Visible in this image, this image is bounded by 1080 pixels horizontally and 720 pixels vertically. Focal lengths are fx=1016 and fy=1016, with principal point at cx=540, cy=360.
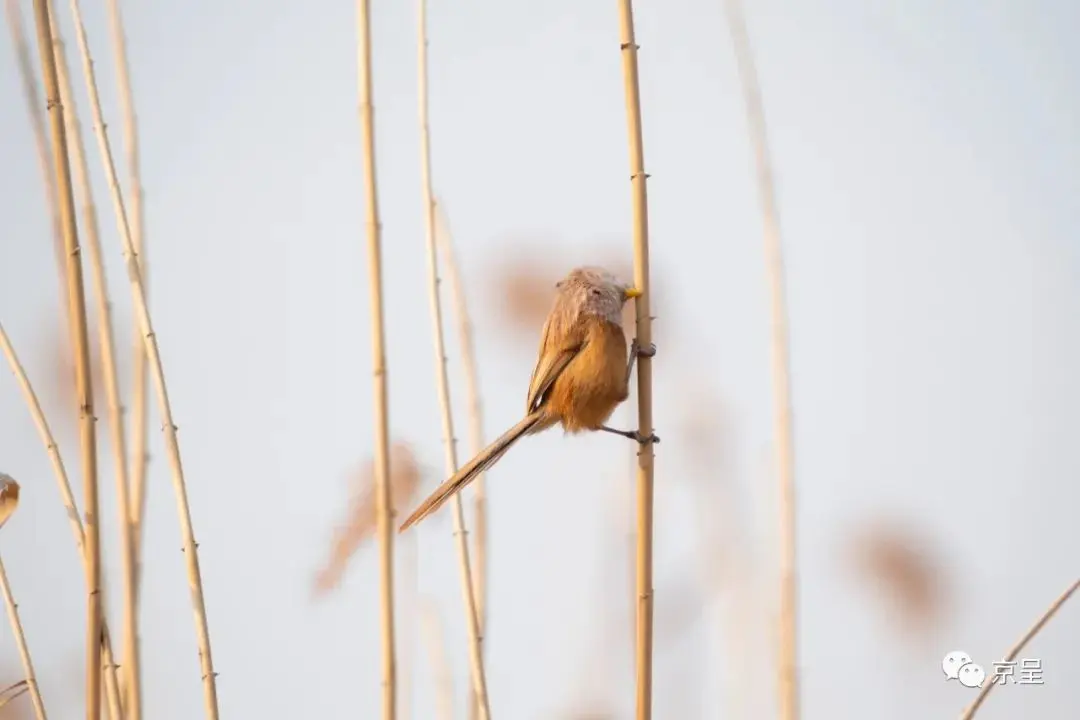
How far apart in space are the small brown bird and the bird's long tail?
34 mm

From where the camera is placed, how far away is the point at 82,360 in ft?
5.07

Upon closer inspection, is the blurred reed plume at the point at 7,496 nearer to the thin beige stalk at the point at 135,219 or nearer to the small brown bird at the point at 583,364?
the thin beige stalk at the point at 135,219

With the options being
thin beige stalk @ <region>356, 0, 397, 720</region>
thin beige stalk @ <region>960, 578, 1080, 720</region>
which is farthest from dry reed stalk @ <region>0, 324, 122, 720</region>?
thin beige stalk @ <region>960, 578, 1080, 720</region>

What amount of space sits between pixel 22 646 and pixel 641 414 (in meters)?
1.19

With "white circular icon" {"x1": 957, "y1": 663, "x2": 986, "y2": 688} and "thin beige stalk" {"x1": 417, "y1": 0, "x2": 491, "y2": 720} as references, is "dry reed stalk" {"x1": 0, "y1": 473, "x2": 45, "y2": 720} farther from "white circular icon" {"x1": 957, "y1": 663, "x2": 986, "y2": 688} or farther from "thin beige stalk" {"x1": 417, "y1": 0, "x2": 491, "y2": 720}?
"white circular icon" {"x1": 957, "y1": 663, "x2": 986, "y2": 688}

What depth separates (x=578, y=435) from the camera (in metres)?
2.06

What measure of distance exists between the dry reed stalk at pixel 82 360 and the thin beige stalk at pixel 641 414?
84cm

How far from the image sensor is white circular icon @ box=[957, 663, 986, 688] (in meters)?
2.28

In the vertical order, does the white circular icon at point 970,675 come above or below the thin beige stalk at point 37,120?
below

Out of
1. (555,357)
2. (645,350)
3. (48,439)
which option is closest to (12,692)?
(48,439)

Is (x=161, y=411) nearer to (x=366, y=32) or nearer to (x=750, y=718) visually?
(x=366, y=32)

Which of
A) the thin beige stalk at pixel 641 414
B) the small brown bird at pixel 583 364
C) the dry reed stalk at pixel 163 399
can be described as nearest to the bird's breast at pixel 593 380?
the small brown bird at pixel 583 364

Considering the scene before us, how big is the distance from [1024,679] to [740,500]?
28.8 inches

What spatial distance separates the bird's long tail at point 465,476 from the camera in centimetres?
177
